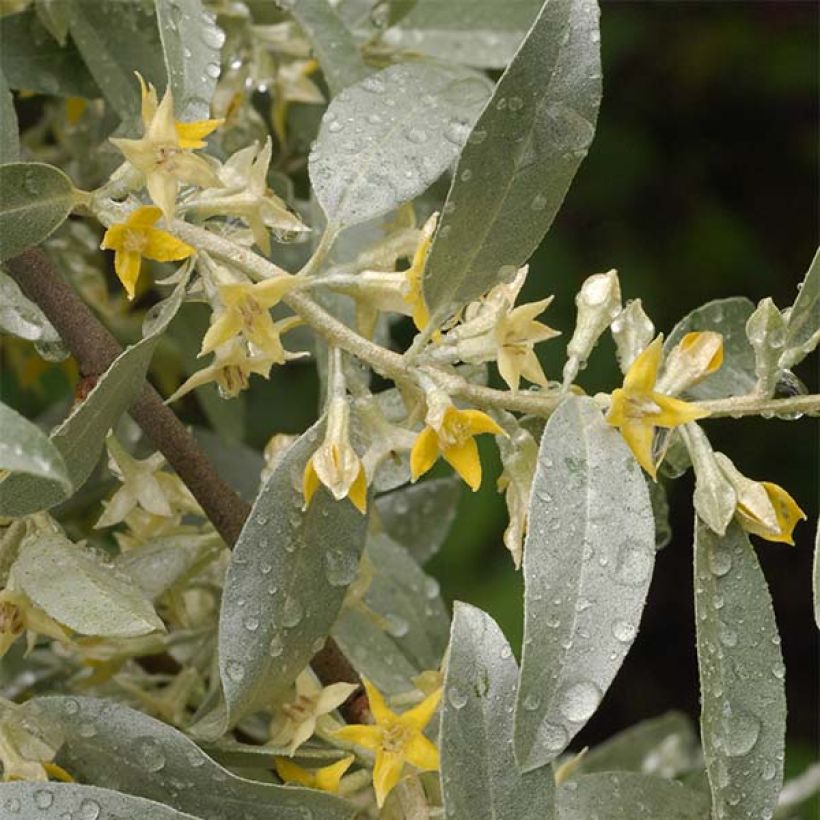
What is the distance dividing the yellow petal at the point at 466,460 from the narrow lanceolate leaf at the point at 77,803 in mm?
220

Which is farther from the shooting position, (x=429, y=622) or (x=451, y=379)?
(x=429, y=622)

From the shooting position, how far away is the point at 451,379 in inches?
31.3

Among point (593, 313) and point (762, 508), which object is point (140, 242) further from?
point (762, 508)

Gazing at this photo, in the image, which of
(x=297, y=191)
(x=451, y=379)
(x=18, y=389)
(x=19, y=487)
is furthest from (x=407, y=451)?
(x=18, y=389)

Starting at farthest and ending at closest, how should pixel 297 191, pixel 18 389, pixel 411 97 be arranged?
pixel 18 389 < pixel 297 191 < pixel 411 97

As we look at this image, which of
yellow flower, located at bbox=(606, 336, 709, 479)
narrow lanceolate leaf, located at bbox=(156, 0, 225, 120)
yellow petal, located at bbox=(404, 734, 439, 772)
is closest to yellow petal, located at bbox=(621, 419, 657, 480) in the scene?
yellow flower, located at bbox=(606, 336, 709, 479)

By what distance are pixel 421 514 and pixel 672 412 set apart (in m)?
0.55

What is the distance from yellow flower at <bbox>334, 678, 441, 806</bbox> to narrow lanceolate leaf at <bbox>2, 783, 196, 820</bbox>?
0.14m

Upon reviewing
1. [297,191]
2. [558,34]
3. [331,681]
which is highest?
[558,34]

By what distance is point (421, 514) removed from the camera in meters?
1.30

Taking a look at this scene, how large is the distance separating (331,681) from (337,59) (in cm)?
43

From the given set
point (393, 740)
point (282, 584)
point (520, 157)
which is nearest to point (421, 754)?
point (393, 740)

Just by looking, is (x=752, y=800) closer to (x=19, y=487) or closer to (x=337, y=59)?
(x=19, y=487)

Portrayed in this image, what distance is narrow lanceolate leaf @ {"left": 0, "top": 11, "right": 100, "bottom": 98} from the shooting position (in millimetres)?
1044
